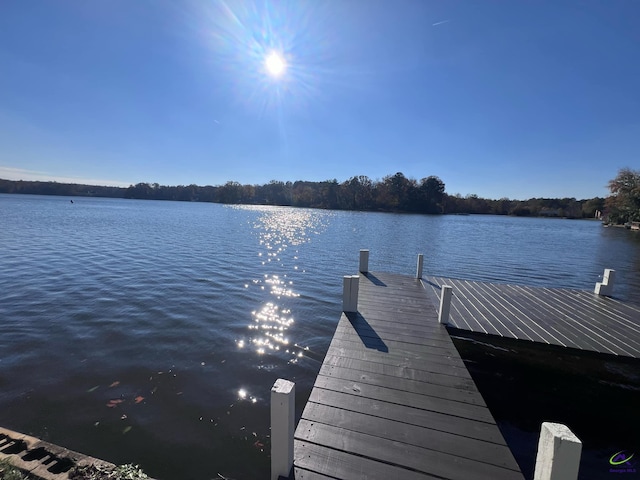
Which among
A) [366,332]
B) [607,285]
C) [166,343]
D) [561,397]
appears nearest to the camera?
[561,397]

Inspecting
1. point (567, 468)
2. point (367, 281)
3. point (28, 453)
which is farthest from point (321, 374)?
point (367, 281)

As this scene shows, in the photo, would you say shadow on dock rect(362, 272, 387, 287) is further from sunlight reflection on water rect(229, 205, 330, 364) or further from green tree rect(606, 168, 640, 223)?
green tree rect(606, 168, 640, 223)

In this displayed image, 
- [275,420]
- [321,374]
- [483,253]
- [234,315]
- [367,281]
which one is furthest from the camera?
[483,253]

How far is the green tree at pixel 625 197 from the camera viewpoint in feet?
136

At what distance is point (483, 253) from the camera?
18.4 m

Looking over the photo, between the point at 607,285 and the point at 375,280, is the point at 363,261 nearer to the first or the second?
the point at 375,280

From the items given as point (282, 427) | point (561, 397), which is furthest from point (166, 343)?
point (561, 397)

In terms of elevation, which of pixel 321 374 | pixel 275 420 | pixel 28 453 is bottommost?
pixel 28 453

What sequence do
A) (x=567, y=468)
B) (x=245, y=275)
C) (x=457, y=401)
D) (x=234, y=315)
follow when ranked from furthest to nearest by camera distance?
(x=245, y=275) < (x=234, y=315) < (x=457, y=401) < (x=567, y=468)

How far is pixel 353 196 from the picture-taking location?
8419 cm

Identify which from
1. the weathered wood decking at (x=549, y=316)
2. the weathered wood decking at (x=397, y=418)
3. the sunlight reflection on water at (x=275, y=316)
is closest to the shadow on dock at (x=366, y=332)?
the weathered wood decking at (x=397, y=418)

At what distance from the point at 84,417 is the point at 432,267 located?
13345 millimetres

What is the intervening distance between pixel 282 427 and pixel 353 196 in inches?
3297

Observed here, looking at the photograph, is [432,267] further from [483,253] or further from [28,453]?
[28,453]
